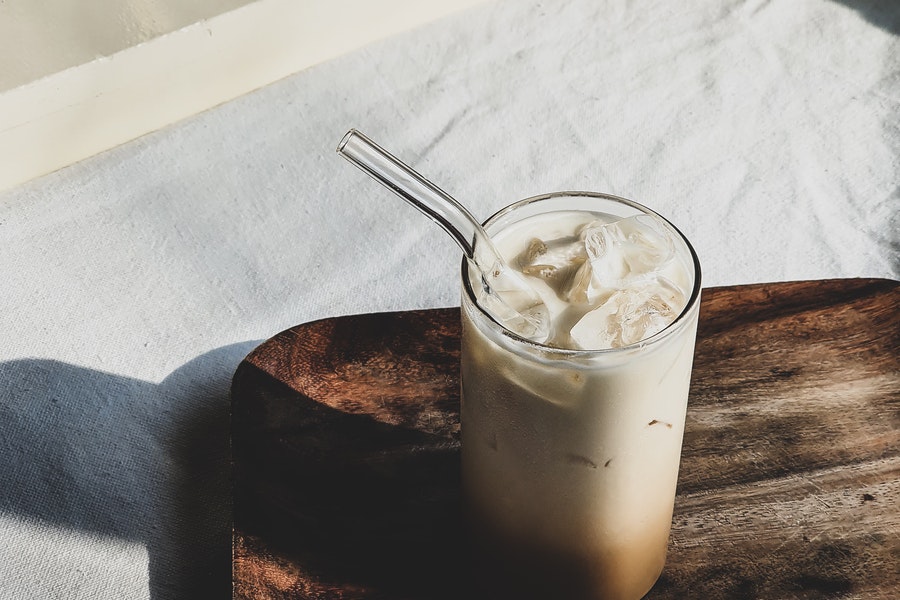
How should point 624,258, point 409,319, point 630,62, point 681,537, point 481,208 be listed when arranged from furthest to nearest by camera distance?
point 630,62, point 481,208, point 409,319, point 681,537, point 624,258

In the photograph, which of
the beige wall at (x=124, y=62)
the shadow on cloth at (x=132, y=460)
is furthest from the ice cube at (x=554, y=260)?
the beige wall at (x=124, y=62)

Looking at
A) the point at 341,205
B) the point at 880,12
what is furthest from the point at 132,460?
the point at 880,12

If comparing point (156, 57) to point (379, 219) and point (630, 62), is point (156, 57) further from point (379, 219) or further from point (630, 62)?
point (630, 62)

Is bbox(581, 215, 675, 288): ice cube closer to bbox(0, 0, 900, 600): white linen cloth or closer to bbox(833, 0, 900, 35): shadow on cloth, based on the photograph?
bbox(0, 0, 900, 600): white linen cloth

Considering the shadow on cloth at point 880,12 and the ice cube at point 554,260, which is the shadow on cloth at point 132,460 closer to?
the ice cube at point 554,260

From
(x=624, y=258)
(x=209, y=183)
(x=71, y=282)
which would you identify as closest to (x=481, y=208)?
(x=209, y=183)

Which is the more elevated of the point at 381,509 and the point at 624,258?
the point at 624,258

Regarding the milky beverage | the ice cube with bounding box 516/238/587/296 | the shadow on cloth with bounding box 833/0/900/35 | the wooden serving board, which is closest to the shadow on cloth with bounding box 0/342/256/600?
the wooden serving board
